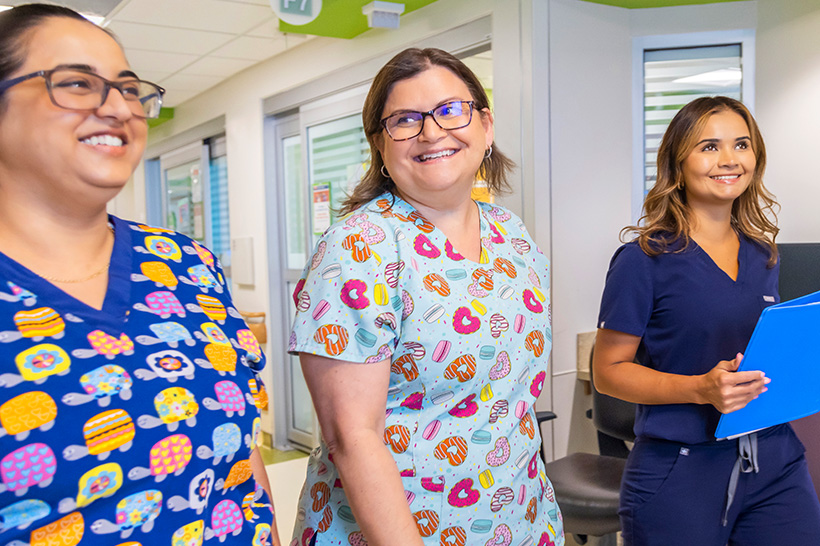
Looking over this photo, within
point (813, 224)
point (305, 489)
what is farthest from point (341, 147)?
point (305, 489)

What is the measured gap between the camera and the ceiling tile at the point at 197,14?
3.42 meters

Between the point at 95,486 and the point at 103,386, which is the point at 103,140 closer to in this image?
the point at 103,386

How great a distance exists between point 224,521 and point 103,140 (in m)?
0.55

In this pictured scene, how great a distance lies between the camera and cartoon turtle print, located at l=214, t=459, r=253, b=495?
98 centimetres

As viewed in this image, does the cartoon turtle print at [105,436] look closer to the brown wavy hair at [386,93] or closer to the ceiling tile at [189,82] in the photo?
the brown wavy hair at [386,93]

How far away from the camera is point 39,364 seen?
0.82 meters

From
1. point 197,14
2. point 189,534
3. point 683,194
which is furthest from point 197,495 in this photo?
point 197,14

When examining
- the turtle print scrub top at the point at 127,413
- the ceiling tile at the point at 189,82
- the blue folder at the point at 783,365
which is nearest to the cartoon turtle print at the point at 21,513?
the turtle print scrub top at the point at 127,413

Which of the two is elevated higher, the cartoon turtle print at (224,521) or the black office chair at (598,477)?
the cartoon turtle print at (224,521)

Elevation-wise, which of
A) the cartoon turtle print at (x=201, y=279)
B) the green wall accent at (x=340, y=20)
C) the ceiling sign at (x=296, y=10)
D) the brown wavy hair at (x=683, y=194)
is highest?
the green wall accent at (x=340, y=20)

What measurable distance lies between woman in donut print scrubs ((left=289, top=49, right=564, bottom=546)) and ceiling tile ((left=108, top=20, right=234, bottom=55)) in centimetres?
301

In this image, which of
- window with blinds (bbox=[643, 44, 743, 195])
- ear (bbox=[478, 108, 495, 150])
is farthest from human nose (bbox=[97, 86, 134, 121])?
window with blinds (bbox=[643, 44, 743, 195])

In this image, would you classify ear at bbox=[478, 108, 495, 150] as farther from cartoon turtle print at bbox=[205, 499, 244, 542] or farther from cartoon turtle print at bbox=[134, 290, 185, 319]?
cartoon turtle print at bbox=[205, 499, 244, 542]

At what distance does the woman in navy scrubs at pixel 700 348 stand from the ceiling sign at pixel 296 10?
1.78m
